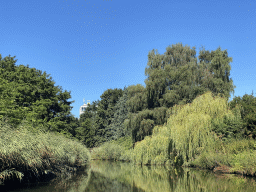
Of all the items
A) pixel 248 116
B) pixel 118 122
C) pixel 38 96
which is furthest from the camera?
pixel 118 122

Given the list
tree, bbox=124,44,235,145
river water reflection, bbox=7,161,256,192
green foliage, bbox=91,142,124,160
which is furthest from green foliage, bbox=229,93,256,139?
green foliage, bbox=91,142,124,160

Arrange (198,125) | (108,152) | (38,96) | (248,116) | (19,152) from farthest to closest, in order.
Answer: (108,152) < (38,96) < (198,125) < (248,116) < (19,152)

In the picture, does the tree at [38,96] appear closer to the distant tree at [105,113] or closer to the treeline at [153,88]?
the treeline at [153,88]

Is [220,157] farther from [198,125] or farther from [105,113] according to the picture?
[105,113]

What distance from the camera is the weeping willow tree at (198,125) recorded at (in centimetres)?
1948

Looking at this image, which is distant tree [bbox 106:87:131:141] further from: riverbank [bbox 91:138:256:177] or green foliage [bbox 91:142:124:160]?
riverbank [bbox 91:138:256:177]

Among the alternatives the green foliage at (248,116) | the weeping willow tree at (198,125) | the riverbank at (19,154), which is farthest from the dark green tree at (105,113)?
the riverbank at (19,154)

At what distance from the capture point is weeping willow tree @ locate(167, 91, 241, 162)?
1948 centimetres

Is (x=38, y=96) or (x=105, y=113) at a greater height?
(x=105, y=113)

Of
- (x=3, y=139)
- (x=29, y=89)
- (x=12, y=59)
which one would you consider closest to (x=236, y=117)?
(x=3, y=139)

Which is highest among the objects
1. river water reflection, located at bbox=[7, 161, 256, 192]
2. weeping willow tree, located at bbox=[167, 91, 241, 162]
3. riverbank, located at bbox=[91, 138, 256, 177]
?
weeping willow tree, located at bbox=[167, 91, 241, 162]

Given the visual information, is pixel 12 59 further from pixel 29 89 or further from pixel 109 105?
pixel 109 105

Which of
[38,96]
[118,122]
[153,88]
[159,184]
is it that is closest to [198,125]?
Answer: [159,184]

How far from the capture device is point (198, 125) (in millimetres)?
19766
